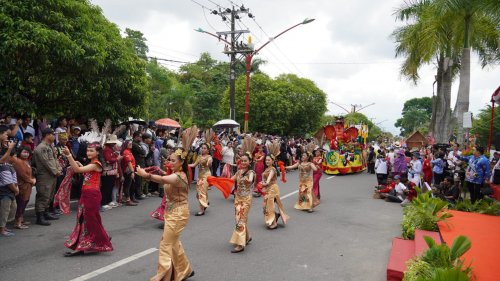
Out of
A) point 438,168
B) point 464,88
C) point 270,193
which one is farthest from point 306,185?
point 464,88

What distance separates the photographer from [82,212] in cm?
575

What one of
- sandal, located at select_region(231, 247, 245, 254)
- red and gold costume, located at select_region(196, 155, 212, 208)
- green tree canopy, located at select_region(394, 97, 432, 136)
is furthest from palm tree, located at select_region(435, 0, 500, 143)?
green tree canopy, located at select_region(394, 97, 432, 136)

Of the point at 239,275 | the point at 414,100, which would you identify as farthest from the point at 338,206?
the point at 414,100

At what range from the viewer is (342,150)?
1997 centimetres

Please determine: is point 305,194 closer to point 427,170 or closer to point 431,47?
point 427,170

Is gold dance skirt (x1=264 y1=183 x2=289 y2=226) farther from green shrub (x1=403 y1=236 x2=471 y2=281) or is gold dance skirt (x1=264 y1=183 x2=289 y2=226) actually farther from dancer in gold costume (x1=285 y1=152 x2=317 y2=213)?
green shrub (x1=403 y1=236 x2=471 y2=281)

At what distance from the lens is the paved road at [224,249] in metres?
5.16

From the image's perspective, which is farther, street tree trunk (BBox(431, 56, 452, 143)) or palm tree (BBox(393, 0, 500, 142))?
street tree trunk (BBox(431, 56, 452, 143))

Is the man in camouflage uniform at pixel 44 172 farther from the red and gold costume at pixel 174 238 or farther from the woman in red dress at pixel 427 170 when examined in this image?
the woman in red dress at pixel 427 170

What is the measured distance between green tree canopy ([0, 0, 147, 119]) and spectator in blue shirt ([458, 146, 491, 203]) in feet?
32.1

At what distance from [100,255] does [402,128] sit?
334 ft

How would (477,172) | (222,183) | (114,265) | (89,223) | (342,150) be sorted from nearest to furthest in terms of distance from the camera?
(114,265)
(89,223)
(222,183)
(477,172)
(342,150)

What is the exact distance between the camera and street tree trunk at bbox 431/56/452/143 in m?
18.6

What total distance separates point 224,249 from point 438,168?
9.22 m
